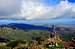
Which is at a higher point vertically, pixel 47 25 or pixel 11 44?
pixel 47 25

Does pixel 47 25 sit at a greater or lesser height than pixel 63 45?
greater

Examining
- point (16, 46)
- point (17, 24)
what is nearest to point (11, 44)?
point (16, 46)

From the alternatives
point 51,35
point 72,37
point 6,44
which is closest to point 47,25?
point 51,35

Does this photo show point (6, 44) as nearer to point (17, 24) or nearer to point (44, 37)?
Answer: point (17, 24)

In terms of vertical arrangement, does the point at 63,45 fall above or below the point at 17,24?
below

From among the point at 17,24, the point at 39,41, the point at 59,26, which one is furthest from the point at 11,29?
the point at 59,26

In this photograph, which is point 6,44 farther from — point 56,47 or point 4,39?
point 56,47

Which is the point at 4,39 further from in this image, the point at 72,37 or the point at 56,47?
the point at 72,37
